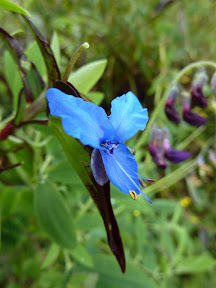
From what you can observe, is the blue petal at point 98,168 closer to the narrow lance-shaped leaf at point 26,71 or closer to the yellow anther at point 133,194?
the yellow anther at point 133,194

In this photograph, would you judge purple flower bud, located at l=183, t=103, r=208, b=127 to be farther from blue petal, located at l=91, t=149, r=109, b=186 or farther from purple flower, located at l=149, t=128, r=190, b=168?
blue petal, located at l=91, t=149, r=109, b=186

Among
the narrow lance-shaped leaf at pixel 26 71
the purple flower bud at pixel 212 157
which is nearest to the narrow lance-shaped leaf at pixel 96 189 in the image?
the narrow lance-shaped leaf at pixel 26 71

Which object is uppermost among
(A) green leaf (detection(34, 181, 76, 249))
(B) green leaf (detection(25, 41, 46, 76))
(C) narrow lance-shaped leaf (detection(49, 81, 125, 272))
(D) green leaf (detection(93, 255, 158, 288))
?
(B) green leaf (detection(25, 41, 46, 76))

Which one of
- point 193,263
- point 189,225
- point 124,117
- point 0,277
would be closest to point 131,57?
point 189,225

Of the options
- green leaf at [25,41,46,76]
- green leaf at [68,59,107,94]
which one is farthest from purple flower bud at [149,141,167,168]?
green leaf at [25,41,46,76]

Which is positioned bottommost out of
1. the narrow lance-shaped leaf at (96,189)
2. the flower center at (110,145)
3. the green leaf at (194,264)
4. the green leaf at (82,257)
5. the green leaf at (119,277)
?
the green leaf at (194,264)

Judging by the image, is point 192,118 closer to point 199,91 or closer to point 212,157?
point 199,91

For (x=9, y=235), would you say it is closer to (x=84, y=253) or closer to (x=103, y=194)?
(x=84, y=253)

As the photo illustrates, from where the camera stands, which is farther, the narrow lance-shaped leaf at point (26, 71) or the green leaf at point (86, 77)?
the green leaf at point (86, 77)
